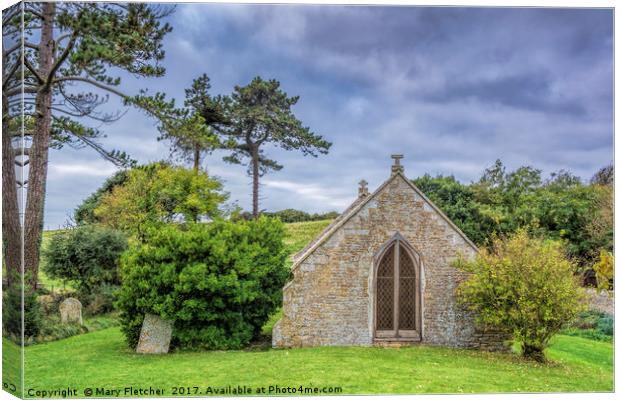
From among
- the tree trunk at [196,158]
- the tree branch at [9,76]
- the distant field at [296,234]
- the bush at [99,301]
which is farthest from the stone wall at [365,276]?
the bush at [99,301]

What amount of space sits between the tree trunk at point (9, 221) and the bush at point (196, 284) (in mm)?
2760

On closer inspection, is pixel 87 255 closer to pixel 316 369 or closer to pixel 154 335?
pixel 154 335

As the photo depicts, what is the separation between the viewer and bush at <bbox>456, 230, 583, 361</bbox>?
11.6 m

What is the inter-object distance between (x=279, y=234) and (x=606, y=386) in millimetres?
7933

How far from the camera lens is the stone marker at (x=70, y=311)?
13586 mm

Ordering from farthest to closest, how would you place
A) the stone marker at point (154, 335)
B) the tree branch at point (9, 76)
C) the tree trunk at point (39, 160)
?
the stone marker at point (154, 335) < the tree trunk at point (39, 160) < the tree branch at point (9, 76)

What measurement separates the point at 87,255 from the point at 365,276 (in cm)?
1131

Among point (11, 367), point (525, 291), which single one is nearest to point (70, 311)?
point (11, 367)

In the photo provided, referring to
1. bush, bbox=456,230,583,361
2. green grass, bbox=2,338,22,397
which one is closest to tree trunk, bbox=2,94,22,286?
green grass, bbox=2,338,22,397

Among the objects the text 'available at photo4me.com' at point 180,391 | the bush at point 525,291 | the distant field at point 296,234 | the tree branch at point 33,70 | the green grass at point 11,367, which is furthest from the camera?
the distant field at point 296,234

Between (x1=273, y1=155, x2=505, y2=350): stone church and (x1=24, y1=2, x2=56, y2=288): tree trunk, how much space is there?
5475mm

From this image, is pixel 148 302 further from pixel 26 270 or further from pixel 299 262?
pixel 299 262

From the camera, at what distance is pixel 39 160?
1145cm

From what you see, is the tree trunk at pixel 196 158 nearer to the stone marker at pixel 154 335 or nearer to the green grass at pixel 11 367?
the stone marker at pixel 154 335
